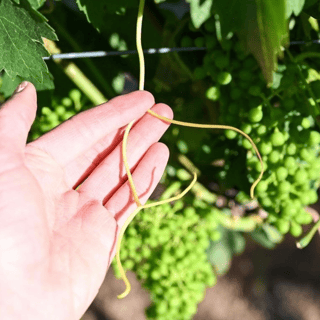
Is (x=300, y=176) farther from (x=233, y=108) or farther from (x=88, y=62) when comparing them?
(x=88, y=62)

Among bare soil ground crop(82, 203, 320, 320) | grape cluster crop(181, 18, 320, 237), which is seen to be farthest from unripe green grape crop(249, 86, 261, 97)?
bare soil ground crop(82, 203, 320, 320)

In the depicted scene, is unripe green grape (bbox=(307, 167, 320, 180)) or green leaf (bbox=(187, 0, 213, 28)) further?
unripe green grape (bbox=(307, 167, 320, 180))

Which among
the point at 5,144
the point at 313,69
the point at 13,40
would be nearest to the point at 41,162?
the point at 5,144

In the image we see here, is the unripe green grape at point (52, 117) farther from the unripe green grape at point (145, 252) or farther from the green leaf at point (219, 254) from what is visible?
the green leaf at point (219, 254)

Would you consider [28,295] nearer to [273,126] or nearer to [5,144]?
[5,144]

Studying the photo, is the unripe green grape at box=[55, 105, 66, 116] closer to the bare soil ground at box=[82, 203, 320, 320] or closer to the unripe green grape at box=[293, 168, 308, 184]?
the unripe green grape at box=[293, 168, 308, 184]

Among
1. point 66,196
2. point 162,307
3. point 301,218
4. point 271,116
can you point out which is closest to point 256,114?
point 271,116

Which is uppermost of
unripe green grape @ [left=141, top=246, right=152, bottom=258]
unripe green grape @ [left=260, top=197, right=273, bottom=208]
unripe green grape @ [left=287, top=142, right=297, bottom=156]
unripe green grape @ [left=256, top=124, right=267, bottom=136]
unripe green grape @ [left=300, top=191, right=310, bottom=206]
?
unripe green grape @ [left=256, top=124, right=267, bottom=136]

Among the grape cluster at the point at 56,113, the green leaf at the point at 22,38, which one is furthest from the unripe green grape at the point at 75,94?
the green leaf at the point at 22,38
